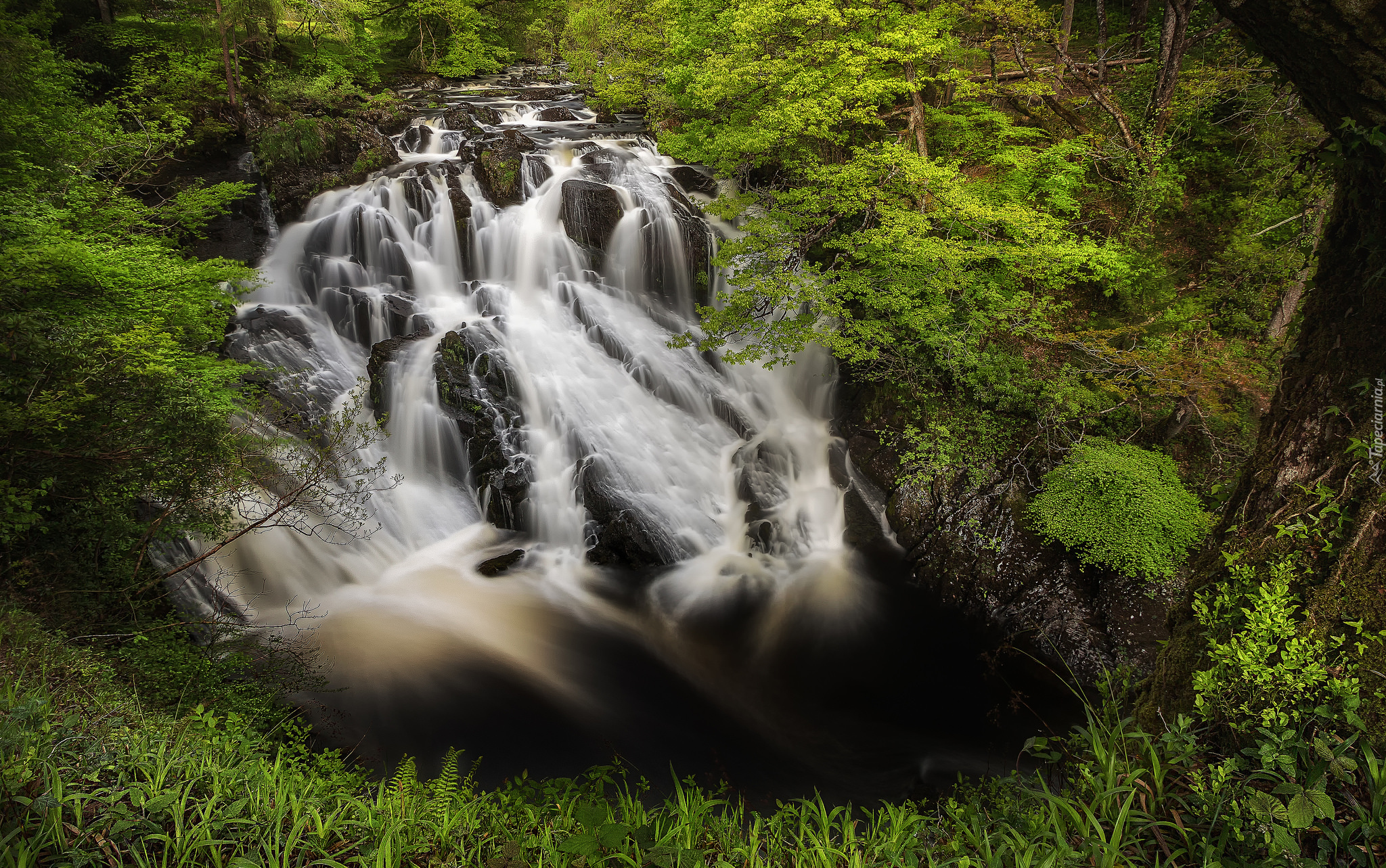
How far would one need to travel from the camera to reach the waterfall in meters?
8.30

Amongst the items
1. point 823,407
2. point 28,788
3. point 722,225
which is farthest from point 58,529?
point 722,225

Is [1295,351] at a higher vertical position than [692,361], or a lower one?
higher

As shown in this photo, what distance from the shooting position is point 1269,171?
8.87 meters

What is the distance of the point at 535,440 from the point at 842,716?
6281 millimetres

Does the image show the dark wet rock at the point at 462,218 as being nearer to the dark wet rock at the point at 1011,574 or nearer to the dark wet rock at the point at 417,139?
the dark wet rock at the point at 417,139

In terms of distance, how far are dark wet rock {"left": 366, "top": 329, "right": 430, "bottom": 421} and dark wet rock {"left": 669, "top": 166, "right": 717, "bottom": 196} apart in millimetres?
6675

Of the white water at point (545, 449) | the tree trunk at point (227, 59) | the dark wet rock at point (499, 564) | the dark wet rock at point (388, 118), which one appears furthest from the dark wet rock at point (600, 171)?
the tree trunk at point (227, 59)

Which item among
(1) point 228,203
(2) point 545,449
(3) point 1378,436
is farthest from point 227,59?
(3) point 1378,436

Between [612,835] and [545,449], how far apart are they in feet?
26.8

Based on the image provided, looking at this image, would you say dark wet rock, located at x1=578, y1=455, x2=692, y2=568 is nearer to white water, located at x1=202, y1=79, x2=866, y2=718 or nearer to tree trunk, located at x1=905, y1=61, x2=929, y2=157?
white water, located at x1=202, y1=79, x2=866, y2=718

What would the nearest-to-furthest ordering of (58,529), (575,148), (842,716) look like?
(58,529) → (842,716) → (575,148)

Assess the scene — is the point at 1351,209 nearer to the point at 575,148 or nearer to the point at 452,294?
the point at 452,294

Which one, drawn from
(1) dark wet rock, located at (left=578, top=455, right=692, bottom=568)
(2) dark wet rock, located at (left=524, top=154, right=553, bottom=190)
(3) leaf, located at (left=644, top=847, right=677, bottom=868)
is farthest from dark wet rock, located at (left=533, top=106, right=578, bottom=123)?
(3) leaf, located at (left=644, top=847, right=677, bottom=868)

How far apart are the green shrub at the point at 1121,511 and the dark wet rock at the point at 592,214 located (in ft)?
30.6
